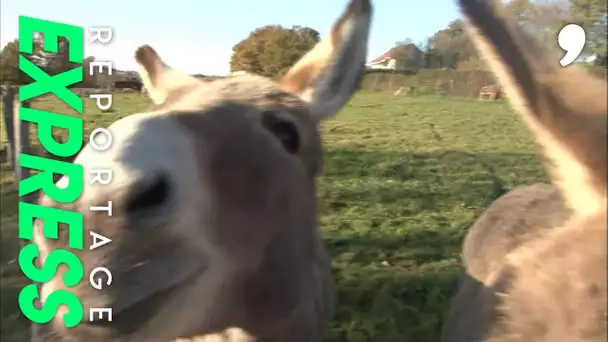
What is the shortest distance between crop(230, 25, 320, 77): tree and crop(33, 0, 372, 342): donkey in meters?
0.32

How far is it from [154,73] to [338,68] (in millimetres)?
568

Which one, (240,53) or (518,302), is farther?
(240,53)

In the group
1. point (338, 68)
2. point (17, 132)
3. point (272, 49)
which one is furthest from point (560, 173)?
point (17, 132)

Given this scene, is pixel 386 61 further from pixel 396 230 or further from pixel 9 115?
pixel 396 230

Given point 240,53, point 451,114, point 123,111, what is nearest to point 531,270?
point 123,111

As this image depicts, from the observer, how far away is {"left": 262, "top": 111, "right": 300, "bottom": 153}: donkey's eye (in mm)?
1288

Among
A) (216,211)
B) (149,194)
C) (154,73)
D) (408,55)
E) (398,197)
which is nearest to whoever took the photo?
(149,194)

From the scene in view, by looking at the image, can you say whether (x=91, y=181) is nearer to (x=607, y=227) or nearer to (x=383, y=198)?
(x=607, y=227)

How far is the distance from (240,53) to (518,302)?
1340 mm

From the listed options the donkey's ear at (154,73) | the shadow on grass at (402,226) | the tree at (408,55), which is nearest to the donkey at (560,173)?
the donkey's ear at (154,73)

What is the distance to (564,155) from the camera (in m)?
0.70

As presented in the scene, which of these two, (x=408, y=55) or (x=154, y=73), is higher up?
(x=408, y=55)

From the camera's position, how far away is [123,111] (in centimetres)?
146

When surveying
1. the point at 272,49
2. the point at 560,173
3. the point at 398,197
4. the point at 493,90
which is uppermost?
the point at 272,49
